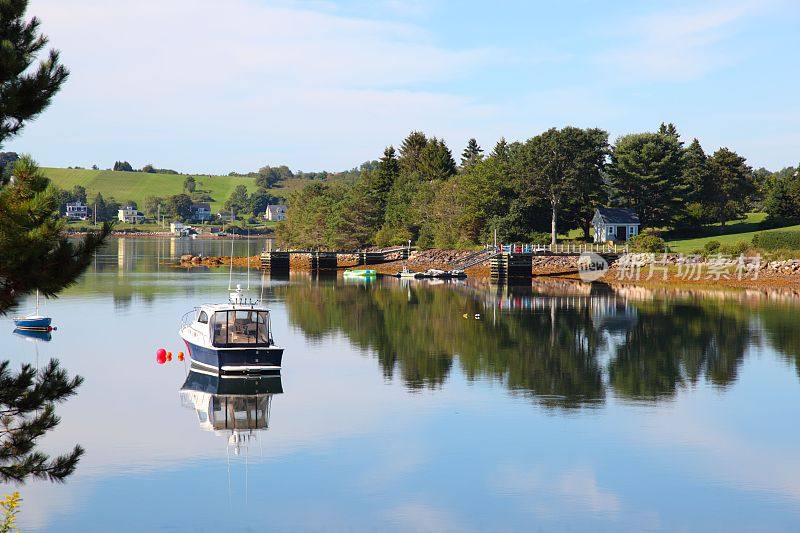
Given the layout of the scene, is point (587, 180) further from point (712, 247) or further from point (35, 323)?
point (35, 323)

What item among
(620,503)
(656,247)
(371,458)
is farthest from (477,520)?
(656,247)

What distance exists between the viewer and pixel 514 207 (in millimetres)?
139250

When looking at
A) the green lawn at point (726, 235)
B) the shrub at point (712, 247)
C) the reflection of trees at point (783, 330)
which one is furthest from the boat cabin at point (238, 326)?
the green lawn at point (726, 235)

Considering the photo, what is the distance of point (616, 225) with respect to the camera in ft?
459

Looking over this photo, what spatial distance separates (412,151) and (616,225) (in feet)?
216

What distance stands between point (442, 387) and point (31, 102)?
1254 inches

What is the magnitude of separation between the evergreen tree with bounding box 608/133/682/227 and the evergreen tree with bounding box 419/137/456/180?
1802 inches

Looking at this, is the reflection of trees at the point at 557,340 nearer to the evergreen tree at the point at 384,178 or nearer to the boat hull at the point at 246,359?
the boat hull at the point at 246,359

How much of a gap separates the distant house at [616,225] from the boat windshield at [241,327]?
3785 inches

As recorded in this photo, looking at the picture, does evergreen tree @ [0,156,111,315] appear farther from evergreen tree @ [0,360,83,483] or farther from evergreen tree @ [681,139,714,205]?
evergreen tree @ [681,139,714,205]

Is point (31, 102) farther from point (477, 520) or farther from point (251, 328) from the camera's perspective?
point (251, 328)

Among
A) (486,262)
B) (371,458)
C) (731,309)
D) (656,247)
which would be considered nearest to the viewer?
(371,458)

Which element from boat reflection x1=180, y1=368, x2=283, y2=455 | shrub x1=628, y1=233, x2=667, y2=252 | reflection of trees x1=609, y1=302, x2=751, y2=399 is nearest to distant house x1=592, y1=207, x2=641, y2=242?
shrub x1=628, y1=233, x2=667, y2=252

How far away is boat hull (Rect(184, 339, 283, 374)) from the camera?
48500 millimetres
